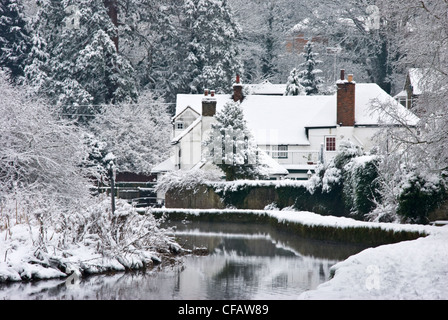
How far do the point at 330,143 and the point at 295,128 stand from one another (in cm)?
343

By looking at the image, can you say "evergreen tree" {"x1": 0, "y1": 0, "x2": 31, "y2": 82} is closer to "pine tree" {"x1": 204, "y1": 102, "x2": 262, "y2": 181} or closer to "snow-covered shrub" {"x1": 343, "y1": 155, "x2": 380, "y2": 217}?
"pine tree" {"x1": 204, "y1": 102, "x2": 262, "y2": 181}

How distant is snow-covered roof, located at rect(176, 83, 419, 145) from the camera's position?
147ft

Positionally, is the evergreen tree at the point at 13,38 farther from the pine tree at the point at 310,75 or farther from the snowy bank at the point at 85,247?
the snowy bank at the point at 85,247

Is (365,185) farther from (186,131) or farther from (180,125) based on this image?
(180,125)

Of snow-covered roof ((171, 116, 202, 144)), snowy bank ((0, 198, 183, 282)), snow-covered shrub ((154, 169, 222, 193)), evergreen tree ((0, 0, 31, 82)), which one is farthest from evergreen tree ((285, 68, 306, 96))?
snowy bank ((0, 198, 183, 282))

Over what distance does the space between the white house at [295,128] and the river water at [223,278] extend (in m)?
20.2

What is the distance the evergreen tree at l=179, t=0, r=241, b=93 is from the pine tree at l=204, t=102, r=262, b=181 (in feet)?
66.8

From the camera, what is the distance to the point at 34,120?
22969 millimetres

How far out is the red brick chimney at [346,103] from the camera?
4269 centimetres

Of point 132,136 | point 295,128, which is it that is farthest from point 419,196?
point 132,136

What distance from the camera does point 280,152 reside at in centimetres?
4578
